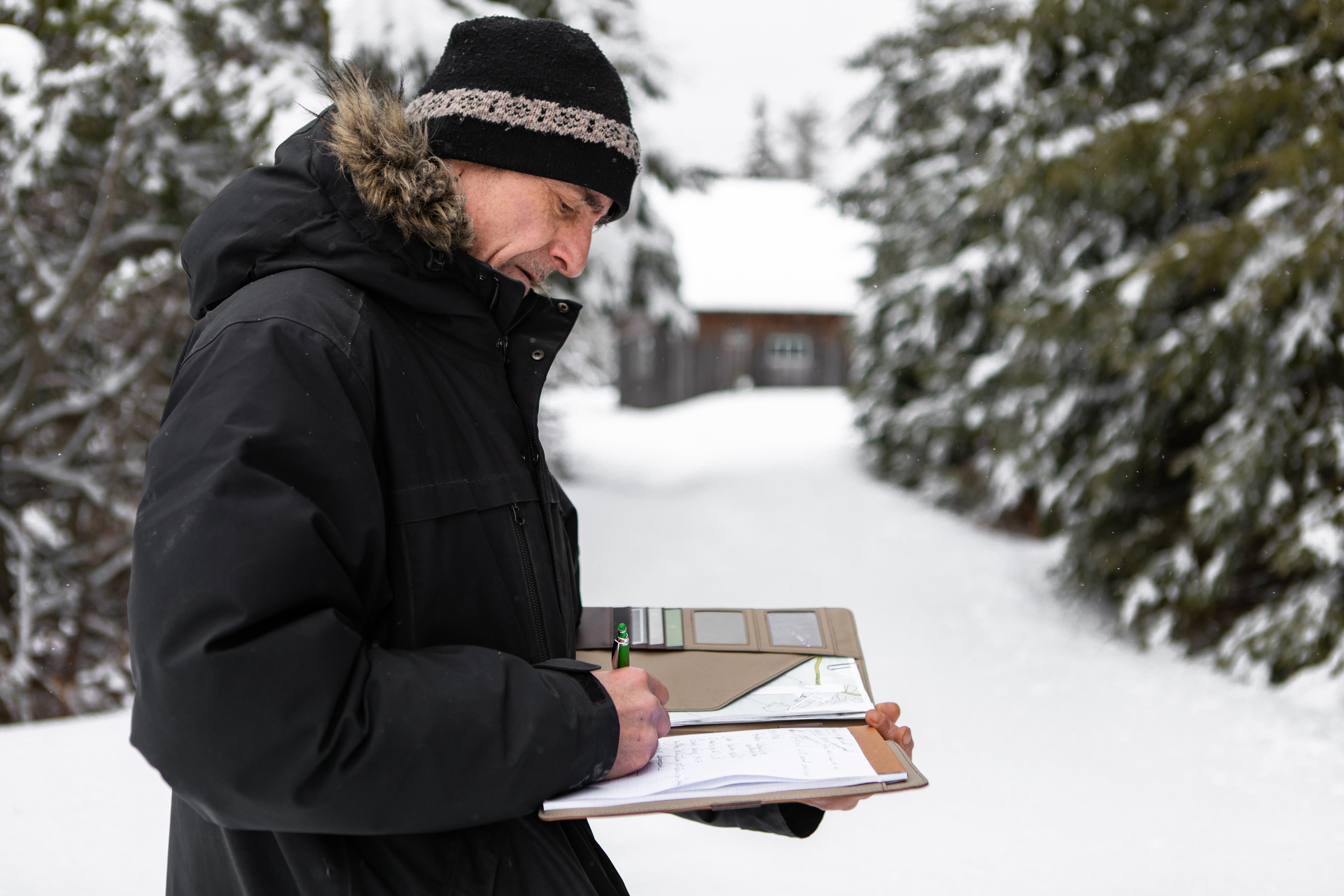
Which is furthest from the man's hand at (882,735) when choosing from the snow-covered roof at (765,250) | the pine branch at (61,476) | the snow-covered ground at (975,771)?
the snow-covered roof at (765,250)

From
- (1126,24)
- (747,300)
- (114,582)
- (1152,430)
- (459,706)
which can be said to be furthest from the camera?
(747,300)

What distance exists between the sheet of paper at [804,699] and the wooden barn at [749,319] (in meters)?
23.3

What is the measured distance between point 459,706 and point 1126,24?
807cm

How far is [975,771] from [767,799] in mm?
3812

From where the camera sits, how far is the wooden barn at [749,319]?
25438 mm

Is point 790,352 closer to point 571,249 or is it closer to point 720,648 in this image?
point 720,648

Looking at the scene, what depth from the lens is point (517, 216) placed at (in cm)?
138

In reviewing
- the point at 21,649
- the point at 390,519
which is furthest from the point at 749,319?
the point at 390,519

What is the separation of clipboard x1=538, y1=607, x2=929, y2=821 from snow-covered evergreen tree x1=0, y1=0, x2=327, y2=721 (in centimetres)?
631

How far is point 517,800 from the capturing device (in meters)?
1.09

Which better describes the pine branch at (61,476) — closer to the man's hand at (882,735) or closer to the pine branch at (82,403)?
the pine branch at (82,403)

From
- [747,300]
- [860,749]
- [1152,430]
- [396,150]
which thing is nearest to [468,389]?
[396,150]

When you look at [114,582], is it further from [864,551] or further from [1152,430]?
[1152,430]

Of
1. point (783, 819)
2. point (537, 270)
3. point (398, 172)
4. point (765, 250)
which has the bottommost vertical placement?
point (765, 250)
